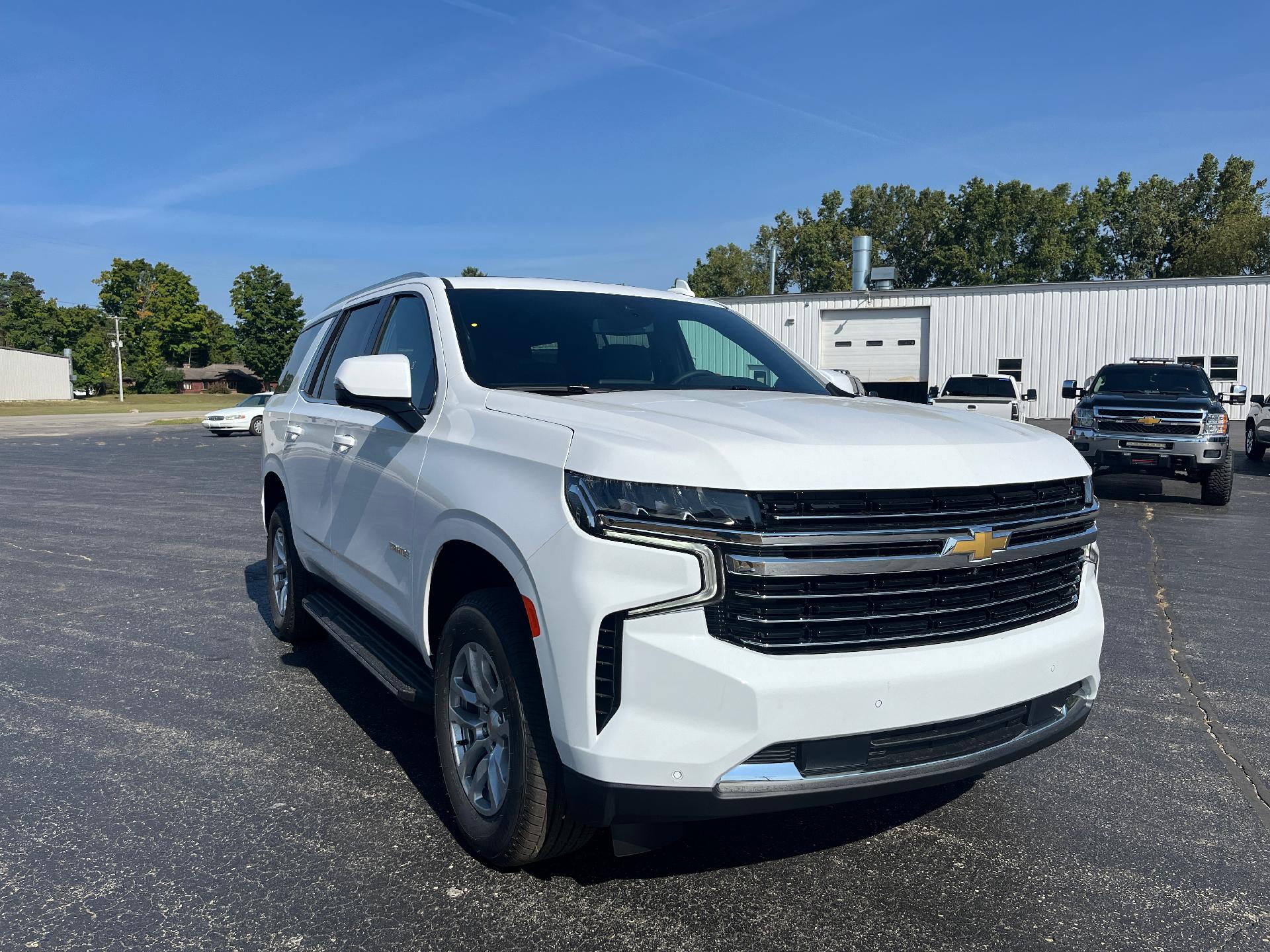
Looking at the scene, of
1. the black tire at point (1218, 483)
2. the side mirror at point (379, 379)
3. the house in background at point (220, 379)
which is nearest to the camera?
the side mirror at point (379, 379)

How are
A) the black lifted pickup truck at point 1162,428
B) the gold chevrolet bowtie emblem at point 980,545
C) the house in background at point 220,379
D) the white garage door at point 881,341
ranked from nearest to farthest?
the gold chevrolet bowtie emblem at point 980,545 → the black lifted pickup truck at point 1162,428 → the white garage door at point 881,341 → the house in background at point 220,379

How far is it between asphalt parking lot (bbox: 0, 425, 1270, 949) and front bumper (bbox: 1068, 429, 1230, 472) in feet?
24.7

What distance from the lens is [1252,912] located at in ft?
9.29

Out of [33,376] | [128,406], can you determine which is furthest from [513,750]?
[33,376]

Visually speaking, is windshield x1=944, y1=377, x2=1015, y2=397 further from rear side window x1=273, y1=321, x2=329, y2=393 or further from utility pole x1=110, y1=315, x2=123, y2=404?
utility pole x1=110, y1=315, x2=123, y2=404

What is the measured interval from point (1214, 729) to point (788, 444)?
3056 mm

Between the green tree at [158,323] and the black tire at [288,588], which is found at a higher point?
the green tree at [158,323]

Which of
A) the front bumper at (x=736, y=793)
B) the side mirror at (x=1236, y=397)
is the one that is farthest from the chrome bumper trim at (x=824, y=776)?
the side mirror at (x=1236, y=397)

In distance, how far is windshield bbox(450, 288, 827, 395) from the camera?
3.72 m

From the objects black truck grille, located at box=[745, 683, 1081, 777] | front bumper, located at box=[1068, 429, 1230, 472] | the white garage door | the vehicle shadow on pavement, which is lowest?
the vehicle shadow on pavement

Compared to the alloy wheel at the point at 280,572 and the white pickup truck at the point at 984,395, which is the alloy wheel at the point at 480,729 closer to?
the alloy wheel at the point at 280,572

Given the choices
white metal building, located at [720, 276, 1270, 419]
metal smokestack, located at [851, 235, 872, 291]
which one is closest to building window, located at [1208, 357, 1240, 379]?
white metal building, located at [720, 276, 1270, 419]

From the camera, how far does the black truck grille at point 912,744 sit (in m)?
2.48

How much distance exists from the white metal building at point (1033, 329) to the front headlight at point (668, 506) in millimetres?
31232
